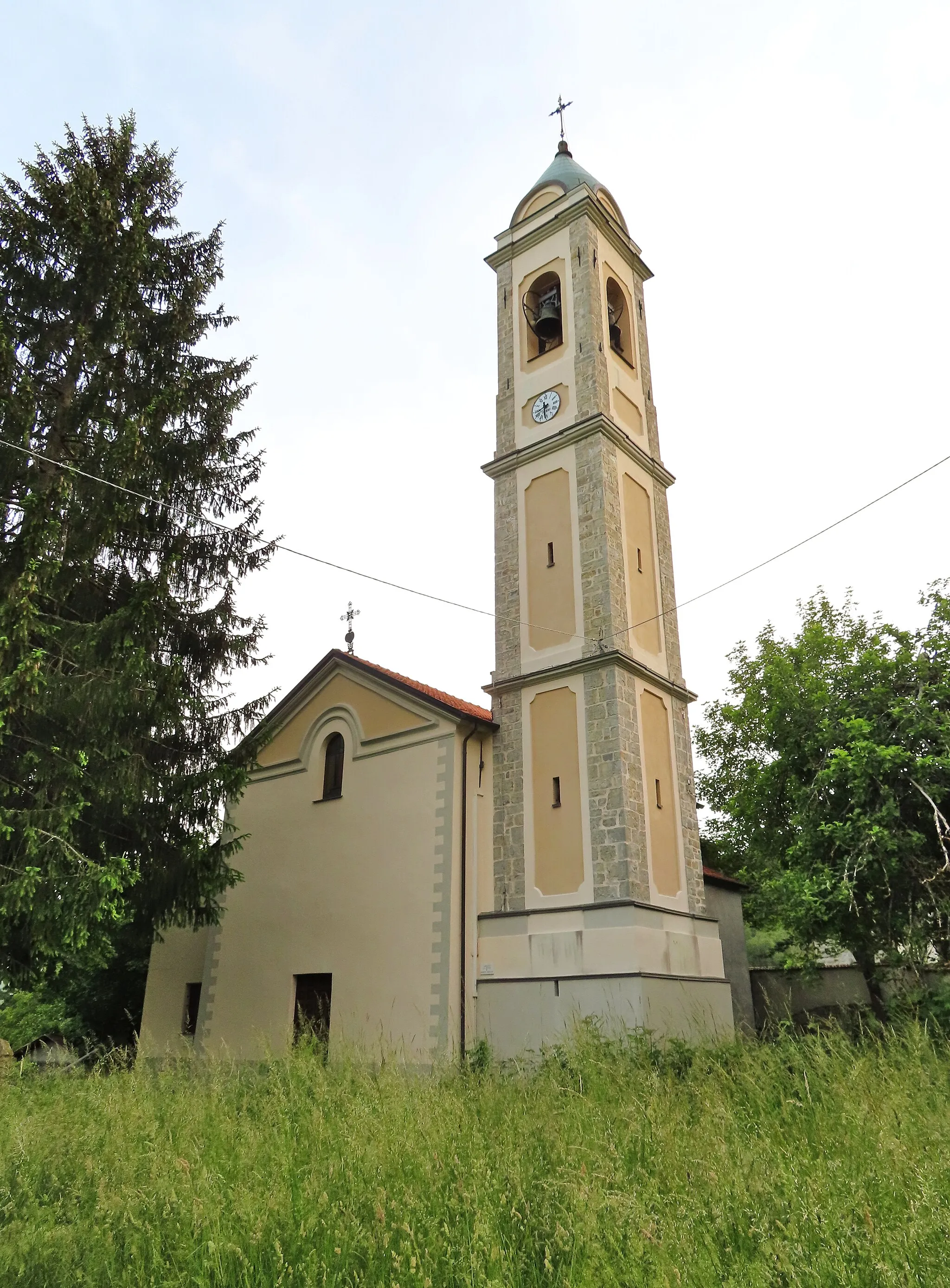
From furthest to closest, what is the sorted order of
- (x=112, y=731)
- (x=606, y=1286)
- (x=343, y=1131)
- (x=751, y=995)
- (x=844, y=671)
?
(x=751, y=995)
(x=844, y=671)
(x=112, y=731)
(x=343, y=1131)
(x=606, y=1286)

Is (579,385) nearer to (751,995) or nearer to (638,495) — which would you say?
(638,495)

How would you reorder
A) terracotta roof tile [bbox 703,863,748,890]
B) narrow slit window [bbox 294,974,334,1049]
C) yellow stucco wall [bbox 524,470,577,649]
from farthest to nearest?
terracotta roof tile [bbox 703,863,748,890] → yellow stucco wall [bbox 524,470,577,649] → narrow slit window [bbox 294,974,334,1049]

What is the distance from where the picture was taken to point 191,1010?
16719 mm

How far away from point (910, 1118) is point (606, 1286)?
7.59 feet

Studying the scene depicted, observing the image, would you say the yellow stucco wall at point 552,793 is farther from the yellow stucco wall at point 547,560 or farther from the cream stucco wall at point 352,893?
the yellow stucco wall at point 547,560

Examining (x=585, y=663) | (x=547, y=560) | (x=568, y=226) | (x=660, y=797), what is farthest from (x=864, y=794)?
(x=568, y=226)

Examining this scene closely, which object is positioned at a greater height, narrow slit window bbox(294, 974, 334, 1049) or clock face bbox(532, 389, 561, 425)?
clock face bbox(532, 389, 561, 425)

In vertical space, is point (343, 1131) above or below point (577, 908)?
below

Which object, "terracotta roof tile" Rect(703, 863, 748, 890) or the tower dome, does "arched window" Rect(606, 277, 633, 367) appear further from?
"terracotta roof tile" Rect(703, 863, 748, 890)

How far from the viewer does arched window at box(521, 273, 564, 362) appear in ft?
55.9

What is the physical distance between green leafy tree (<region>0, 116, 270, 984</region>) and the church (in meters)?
1.99

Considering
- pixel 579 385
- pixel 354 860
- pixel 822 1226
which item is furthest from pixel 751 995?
pixel 822 1226

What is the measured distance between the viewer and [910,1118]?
14.9 feet

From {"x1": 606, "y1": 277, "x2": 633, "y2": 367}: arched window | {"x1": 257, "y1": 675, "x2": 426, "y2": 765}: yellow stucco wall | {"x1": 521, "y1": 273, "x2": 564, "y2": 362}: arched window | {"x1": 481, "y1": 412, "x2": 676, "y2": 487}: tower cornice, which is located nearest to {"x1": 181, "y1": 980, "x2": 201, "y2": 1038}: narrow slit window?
{"x1": 257, "y1": 675, "x2": 426, "y2": 765}: yellow stucco wall
